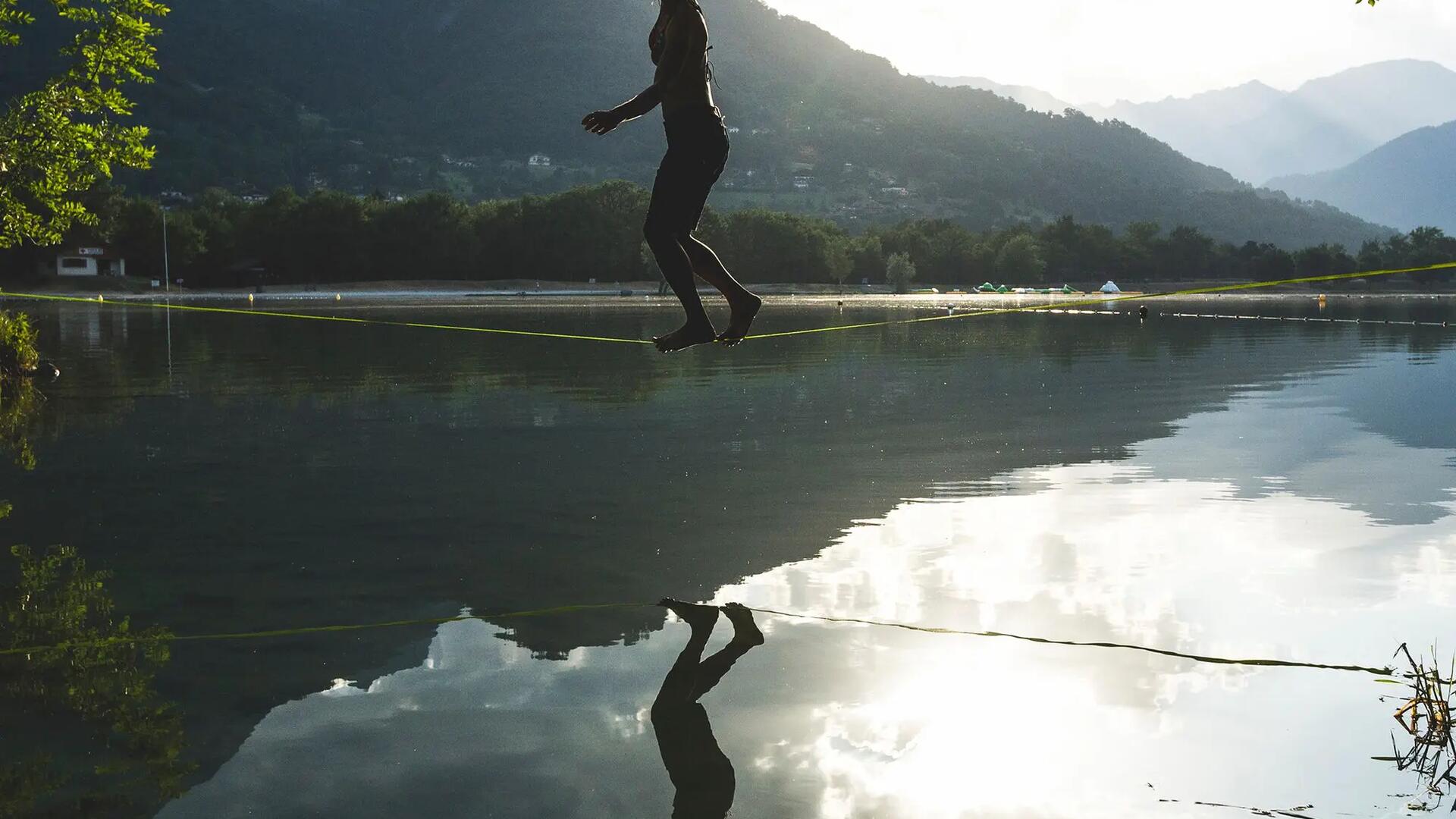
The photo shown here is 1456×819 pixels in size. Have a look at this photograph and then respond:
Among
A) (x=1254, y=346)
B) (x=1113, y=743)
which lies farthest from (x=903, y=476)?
(x=1254, y=346)

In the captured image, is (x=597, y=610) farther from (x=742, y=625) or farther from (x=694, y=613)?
(x=742, y=625)

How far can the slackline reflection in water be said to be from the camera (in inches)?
338

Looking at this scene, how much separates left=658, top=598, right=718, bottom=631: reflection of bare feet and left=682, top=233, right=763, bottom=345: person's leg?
2066mm

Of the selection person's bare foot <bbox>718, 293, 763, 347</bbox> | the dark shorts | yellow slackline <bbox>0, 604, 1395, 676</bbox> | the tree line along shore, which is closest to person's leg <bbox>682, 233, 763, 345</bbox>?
person's bare foot <bbox>718, 293, 763, 347</bbox>

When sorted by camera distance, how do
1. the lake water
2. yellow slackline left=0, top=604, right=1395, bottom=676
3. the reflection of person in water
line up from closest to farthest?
the reflection of person in water, the lake water, yellow slackline left=0, top=604, right=1395, bottom=676

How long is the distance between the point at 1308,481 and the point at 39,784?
543 inches

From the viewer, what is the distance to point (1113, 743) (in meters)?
6.48

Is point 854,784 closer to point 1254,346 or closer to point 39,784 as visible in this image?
point 39,784

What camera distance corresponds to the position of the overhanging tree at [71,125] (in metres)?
27.4

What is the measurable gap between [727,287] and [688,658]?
320 centimetres

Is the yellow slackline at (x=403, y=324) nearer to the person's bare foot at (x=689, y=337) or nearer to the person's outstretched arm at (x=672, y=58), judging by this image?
the person's bare foot at (x=689, y=337)

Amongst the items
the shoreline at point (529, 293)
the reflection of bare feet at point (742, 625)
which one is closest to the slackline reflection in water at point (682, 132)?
the reflection of bare feet at point (742, 625)

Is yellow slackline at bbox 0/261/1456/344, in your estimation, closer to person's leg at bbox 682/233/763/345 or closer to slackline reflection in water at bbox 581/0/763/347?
person's leg at bbox 682/233/763/345

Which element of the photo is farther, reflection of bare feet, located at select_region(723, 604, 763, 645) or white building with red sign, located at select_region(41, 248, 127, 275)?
white building with red sign, located at select_region(41, 248, 127, 275)
